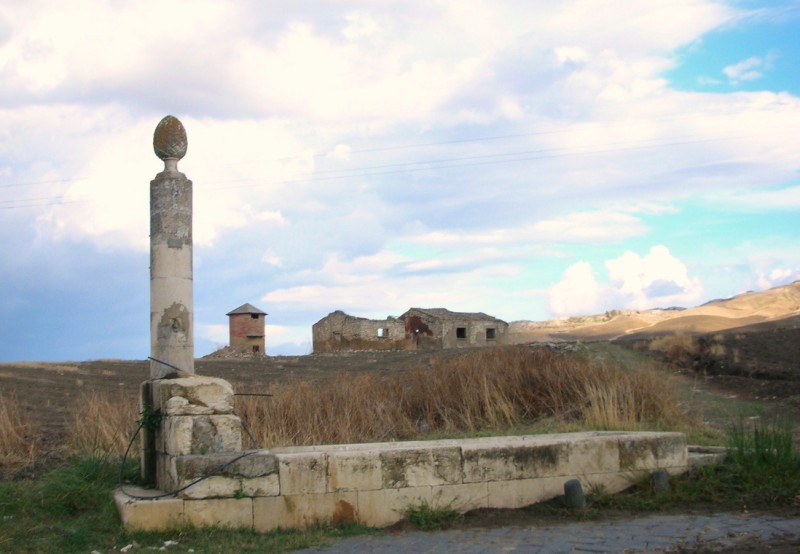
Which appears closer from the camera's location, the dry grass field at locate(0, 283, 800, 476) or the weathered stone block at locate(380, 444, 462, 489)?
the weathered stone block at locate(380, 444, 462, 489)

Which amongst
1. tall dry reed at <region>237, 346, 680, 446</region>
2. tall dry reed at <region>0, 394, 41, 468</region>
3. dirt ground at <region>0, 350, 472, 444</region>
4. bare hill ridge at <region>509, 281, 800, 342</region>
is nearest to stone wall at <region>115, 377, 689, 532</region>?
tall dry reed at <region>237, 346, 680, 446</region>

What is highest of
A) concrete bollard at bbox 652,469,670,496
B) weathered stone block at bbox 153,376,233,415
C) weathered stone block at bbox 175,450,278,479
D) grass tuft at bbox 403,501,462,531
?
weathered stone block at bbox 153,376,233,415

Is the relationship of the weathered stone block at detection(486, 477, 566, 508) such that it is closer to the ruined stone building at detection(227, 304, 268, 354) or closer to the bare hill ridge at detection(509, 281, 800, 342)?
the ruined stone building at detection(227, 304, 268, 354)

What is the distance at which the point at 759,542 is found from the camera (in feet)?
23.5

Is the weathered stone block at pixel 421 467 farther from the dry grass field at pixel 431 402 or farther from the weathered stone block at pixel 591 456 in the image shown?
the dry grass field at pixel 431 402

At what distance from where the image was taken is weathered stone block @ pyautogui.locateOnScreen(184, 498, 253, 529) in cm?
842

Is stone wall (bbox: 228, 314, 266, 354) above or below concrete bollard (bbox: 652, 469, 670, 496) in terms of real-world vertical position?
above

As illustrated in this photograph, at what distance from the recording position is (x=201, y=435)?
8891 millimetres

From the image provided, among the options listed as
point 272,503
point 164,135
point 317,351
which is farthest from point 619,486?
point 317,351

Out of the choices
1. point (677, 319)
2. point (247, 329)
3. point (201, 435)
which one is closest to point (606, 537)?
point (201, 435)

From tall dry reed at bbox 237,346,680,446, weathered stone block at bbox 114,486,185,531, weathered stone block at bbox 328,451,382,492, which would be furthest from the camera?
tall dry reed at bbox 237,346,680,446

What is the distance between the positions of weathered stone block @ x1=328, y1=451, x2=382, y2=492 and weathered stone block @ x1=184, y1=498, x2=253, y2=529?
879 mm

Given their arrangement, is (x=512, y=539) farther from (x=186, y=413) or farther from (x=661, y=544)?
(x=186, y=413)

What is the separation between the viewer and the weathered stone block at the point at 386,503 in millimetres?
8773
